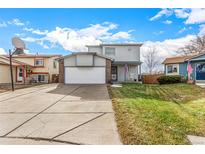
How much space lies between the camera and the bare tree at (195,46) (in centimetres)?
3225

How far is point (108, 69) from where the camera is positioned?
63.0 feet

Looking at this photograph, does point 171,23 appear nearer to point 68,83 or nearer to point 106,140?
point 106,140

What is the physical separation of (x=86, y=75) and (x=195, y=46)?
21794mm

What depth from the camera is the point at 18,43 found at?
50.5 ft

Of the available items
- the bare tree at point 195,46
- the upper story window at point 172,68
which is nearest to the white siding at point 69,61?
the upper story window at point 172,68

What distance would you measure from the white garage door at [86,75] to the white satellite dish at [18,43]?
4.71 metres

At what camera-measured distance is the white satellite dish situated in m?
14.8

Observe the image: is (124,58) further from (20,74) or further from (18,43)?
(18,43)

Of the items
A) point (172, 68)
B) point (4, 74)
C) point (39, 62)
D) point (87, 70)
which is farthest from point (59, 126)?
point (39, 62)

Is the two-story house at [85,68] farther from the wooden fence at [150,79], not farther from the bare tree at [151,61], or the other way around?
the bare tree at [151,61]

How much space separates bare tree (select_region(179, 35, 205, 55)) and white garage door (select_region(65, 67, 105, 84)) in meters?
19.4

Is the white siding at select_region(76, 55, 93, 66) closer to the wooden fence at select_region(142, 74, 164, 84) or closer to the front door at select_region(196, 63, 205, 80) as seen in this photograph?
the wooden fence at select_region(142, 74, 164, 84)

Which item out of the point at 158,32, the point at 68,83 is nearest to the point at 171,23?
the point at 158,32
